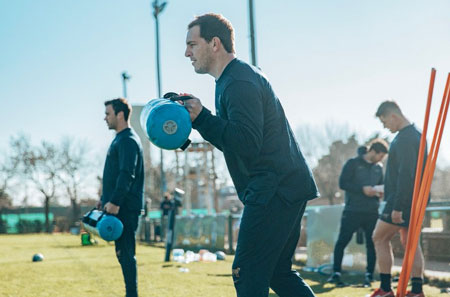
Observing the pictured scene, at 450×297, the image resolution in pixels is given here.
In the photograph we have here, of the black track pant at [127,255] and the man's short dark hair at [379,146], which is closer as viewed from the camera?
the black track pant at [127,255]

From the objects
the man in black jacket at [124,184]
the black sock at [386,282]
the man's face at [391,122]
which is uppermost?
the man's face at [391,122]

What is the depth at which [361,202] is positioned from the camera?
25.8 ft

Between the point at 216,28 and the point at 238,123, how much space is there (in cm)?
60

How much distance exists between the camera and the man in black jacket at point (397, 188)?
18.4 feet

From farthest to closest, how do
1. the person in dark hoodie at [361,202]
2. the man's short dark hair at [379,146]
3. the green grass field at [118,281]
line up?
the person in dark hoodie at [361,202], the man's short dark hair at [379,146], the green grass field at [118,281]

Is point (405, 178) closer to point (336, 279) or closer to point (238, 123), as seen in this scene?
point (336, 279)

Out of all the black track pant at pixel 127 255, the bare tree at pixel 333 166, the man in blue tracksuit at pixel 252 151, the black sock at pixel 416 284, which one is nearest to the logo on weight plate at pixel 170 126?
the man in blue tracksuit at pixel 252 151

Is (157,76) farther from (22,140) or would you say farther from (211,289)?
(22,140)

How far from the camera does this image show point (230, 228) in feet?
49.8

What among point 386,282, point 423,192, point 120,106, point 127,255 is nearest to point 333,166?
point 386,282

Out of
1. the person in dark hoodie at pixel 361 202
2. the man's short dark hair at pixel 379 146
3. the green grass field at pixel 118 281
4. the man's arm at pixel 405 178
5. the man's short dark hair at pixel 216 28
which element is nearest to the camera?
the man's short dark hair at pixel 216 28

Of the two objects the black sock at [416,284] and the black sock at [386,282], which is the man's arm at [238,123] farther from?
the black sock at [386,282]

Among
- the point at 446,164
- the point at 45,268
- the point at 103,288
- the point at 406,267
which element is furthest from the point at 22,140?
the point at 406,267

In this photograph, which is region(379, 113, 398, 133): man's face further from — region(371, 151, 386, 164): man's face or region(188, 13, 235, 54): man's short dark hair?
region(188, 13, 235, 54): man's short dark hair
